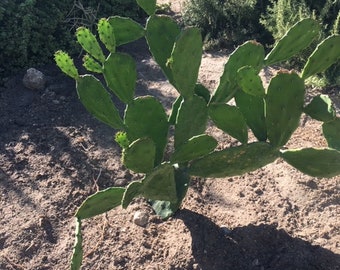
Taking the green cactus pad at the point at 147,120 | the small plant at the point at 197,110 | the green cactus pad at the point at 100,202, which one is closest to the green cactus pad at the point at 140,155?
the small plant at the point at 197,110

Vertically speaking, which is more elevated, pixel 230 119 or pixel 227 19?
pixel 230 119

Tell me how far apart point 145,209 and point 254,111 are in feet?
2.96

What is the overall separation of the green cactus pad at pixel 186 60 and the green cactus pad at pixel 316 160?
541 mm

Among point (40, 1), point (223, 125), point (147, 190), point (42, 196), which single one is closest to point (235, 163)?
point (223, 125)

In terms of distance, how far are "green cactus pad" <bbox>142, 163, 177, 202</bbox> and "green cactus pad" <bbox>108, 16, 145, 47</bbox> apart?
75 centimetres

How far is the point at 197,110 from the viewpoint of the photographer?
271 centimetres

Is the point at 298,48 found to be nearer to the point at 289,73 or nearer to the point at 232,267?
the point at 289,73

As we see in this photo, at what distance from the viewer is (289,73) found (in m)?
2.41

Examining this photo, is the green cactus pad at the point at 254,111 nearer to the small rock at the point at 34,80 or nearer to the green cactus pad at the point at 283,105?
the green cactus pad at the point at 283,105

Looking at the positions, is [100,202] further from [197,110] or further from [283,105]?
[283,105]

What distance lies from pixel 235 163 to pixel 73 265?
865 millimetres

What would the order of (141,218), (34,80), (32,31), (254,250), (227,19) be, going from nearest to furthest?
(254,250), (141,218), (34,80), (32,31), (227,19)

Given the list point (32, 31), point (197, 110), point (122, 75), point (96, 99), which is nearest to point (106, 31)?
point (122, 75)

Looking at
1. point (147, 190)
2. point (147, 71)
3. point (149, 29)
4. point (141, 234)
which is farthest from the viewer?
point (147, 71)
